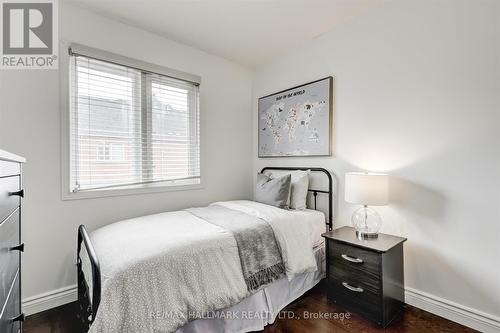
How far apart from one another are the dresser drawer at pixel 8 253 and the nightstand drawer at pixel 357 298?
2.03 metres

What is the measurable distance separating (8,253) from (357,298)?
2.11 metres

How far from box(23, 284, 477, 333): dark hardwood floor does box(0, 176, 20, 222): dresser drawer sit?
4.06 ft

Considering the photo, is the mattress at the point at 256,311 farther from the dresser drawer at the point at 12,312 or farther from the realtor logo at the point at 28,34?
the realtor logo at the point at 28,34

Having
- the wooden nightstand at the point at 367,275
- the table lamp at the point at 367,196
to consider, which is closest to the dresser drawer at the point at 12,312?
the wooden nightstand at the point at 367,275

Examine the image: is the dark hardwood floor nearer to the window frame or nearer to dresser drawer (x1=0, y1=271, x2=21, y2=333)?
dresser drawer (x1=0, y1=271, x2=21, y2=333)

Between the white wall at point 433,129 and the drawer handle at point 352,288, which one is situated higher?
the white wall at point 433,129

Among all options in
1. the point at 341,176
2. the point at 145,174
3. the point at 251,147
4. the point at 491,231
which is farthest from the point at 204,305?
the point at 251,147

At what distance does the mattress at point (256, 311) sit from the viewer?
1.59m

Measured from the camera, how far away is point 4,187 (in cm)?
88

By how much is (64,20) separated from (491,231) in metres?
3.75

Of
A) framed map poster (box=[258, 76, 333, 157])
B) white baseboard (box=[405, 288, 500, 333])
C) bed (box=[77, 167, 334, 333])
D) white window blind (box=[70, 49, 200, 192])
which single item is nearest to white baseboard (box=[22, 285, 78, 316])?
bed (box=[77, 167, 334, 333])

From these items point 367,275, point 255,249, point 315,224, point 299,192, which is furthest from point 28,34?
point 367,275

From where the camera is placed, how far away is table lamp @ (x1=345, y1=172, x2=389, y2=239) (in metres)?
1.92

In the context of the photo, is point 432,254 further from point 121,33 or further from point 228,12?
point 121,33
